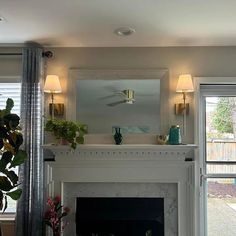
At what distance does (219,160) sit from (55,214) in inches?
77.2

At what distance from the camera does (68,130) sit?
319 centimetres

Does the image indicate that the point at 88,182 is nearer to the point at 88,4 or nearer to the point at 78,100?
the point at 78,100

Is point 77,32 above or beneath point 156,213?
above

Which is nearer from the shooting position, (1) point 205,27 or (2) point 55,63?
(1) point 205,27

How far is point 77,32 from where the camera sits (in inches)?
122

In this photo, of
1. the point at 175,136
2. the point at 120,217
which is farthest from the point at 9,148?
the point at 175,136

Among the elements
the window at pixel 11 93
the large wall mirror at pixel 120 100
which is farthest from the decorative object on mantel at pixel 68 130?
the window at pixel 11 93

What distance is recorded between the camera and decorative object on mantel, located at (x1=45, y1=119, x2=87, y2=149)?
3.19m

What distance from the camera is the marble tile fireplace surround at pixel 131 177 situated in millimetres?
3377

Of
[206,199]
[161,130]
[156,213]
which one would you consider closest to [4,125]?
[161,130]

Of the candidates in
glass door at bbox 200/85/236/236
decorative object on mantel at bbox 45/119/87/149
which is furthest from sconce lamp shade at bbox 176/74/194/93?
decorative object on mantel at bbox 45/119/87/149

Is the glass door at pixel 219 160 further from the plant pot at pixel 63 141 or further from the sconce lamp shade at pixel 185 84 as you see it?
the plant pot at pixel 63 141

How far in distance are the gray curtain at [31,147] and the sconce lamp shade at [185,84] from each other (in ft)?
5.06

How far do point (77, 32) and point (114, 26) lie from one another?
421mm
